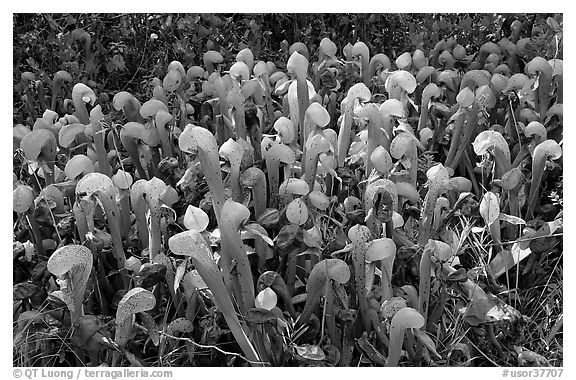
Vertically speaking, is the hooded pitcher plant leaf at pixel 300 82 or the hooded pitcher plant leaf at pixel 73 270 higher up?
the hooded pitcher plant leaf at pixel 300 82

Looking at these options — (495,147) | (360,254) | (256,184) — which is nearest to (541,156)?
(495,147)

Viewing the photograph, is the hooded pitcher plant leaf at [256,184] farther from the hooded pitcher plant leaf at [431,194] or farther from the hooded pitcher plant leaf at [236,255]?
the hooded pitcher plant leaf at [431,194]

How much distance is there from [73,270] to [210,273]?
0.88ft

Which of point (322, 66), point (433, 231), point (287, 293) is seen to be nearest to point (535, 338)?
point (433, 231)

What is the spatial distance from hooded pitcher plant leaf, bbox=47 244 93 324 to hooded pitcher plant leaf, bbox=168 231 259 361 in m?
0.19

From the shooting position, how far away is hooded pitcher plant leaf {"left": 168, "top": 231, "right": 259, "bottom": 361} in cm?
134

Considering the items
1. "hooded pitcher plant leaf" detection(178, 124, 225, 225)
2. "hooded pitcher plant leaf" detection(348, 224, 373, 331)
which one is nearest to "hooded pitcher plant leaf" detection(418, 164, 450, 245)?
"hooded pitcher plant leaf" detection(348, 224, 373, 331)

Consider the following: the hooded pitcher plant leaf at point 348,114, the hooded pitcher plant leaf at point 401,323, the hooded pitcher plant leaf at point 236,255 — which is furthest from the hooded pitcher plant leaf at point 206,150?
the hooded pitcher plant leaf at point 348,114

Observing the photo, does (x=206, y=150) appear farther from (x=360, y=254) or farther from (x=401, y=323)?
(x=401, y=323)

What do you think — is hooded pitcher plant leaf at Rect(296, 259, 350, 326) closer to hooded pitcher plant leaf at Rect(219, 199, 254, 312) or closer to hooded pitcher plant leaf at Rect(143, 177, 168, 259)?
hooded pitcher plant leaf at Rect(219, 199, 254, 312)

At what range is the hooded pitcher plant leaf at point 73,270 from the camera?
138cm

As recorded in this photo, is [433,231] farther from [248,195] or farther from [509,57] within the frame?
[509,57]

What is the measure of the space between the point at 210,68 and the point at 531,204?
1.15 meters

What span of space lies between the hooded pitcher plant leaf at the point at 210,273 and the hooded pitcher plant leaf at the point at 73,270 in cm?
19
